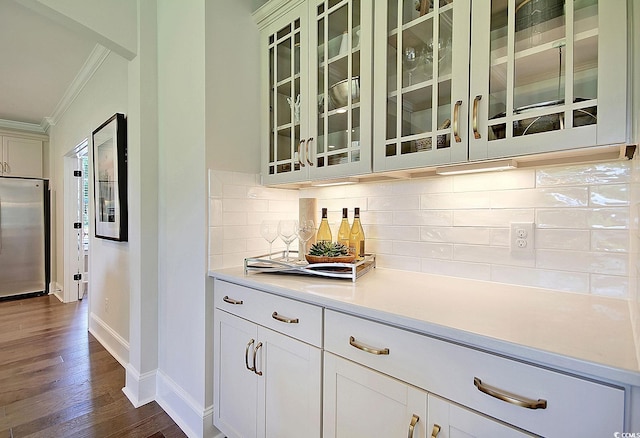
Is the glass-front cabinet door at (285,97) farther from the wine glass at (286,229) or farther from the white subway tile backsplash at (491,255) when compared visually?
the white subway tile backsplash at (491,255)

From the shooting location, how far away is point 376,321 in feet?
3.00

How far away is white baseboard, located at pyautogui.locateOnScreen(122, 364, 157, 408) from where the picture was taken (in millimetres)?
1861

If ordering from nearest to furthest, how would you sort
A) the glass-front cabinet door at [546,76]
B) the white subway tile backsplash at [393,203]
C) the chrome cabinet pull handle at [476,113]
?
1. the glass-front cabinet door at [546,76]
2. the chrome cabinet pull handle at [476,113]
3. the white subway tile backsplash at [393,203]

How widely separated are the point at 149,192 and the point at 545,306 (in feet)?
6.82

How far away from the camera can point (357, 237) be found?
62.9 inches

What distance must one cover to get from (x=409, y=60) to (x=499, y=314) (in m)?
0.99

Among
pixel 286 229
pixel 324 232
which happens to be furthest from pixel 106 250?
pixel 324 232

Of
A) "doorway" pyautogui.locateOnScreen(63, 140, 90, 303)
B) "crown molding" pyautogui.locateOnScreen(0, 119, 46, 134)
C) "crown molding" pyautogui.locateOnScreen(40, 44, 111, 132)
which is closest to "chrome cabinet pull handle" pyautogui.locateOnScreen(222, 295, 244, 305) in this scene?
"crown molding" pyautogui.locateOnScreen(40, 44, 111, 132)

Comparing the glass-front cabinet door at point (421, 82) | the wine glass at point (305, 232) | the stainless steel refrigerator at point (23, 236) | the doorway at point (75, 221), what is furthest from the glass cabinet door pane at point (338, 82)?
the stainless steel refrigerator at point (23, 236)

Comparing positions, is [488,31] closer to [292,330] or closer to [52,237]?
[292,330]

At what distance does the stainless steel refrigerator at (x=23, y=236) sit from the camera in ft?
13.5

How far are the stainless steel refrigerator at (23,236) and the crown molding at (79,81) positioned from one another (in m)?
0.98

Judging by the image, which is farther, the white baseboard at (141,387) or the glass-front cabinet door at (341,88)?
the white baseboard at (141,387)

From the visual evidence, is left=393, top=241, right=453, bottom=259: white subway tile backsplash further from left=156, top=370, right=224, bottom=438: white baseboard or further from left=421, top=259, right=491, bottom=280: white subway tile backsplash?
left=156, top=370, right=224, bottom=438: white baseboard
